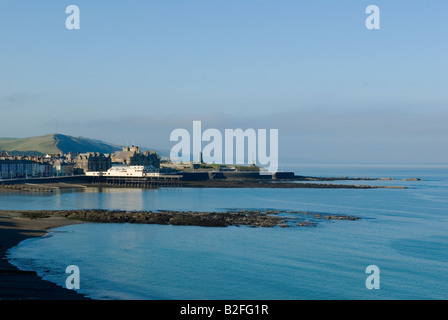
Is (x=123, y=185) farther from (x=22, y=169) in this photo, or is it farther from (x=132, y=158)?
(x=132, y=158)

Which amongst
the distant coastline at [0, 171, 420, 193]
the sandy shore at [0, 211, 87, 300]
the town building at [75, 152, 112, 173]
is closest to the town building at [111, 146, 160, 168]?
the town building at [75, 152, 112, 173]

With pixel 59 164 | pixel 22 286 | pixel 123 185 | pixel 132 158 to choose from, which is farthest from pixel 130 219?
pixel 132 158

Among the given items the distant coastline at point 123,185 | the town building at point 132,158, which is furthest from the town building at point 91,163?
the distant coastline at point 123,185

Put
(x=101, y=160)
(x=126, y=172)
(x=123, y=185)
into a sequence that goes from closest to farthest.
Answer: (x=123, y=185), (x=126, y=172), (x=101, y=160)

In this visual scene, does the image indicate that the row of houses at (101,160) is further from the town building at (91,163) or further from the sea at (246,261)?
the sea at (246,261)

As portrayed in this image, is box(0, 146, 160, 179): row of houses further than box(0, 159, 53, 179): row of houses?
Yes

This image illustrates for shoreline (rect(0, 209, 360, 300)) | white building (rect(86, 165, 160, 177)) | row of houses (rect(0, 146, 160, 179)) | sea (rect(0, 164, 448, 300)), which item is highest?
row of houses (rect(0, 146, 160, 179))

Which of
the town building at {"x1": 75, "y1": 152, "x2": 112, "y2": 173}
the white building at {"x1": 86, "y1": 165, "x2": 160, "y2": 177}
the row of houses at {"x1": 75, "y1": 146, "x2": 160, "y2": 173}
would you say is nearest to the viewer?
the white building at {"x1": 86, "y1": 165, "x2": 160, "y2": 177}

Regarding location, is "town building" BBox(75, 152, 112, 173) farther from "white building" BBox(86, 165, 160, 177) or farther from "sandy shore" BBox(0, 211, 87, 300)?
"sandy shore" BBox(0, 211, 87, 300)

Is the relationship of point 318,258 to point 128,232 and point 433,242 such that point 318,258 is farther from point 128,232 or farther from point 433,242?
point 128,232

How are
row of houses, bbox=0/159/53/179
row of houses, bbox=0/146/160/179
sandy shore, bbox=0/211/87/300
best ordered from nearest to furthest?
sandy shore, bbox=0/211/87/300, row of houses, bbox=0/159/53/179, row of houses, bbox=0/146/160/179

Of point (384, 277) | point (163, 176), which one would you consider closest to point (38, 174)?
point (163, 176)

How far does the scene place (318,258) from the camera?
3772cm
